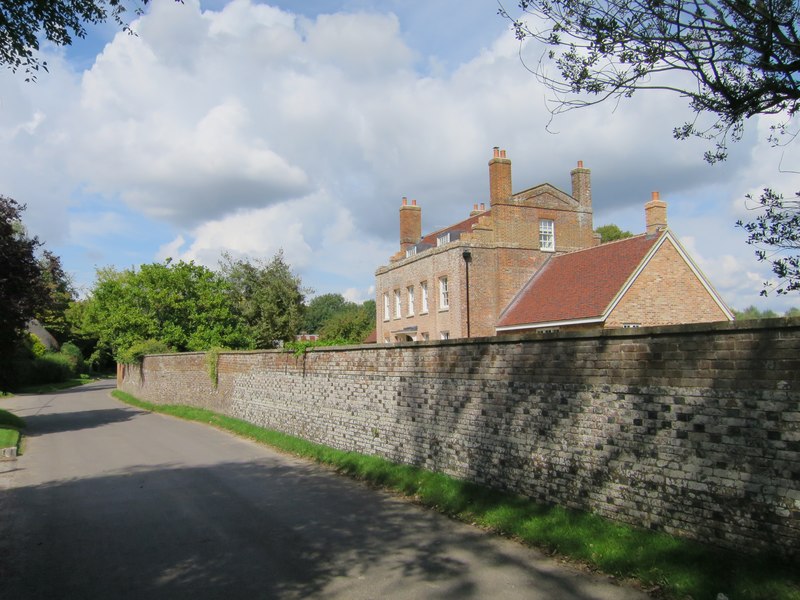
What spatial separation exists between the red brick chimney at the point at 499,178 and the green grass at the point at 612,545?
26759 mm

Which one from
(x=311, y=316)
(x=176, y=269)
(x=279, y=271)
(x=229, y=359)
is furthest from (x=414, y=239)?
(x=311, y=316)

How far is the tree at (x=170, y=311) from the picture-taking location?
39.7 meters

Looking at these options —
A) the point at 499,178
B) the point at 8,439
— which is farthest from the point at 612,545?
the point at 499,178

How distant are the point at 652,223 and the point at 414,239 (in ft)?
54.5

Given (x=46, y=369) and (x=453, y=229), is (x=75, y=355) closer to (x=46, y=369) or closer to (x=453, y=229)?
(x=46, y=369)

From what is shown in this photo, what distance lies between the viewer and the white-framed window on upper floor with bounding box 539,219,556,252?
37.5 m

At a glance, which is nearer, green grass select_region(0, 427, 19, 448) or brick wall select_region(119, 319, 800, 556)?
brick wall select_region(119, 319, 800, 556)

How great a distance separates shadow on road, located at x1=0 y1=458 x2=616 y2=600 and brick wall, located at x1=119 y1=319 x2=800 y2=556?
49.2 inches

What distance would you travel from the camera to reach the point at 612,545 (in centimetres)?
666

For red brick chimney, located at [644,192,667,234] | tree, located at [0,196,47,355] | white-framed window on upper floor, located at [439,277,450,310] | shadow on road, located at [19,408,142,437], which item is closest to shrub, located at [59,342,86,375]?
shadow on road, located at [19,408,142,437]

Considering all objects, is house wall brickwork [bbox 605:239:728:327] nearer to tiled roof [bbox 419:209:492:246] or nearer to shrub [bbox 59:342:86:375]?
tiled roof [bbox 419:209:492:246]

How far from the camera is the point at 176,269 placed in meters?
40.8

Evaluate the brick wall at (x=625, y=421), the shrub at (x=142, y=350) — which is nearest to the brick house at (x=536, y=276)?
the shrub at (x=142, y=350)

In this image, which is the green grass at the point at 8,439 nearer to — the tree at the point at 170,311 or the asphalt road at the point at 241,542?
the asphalt road at the point at 241,542
